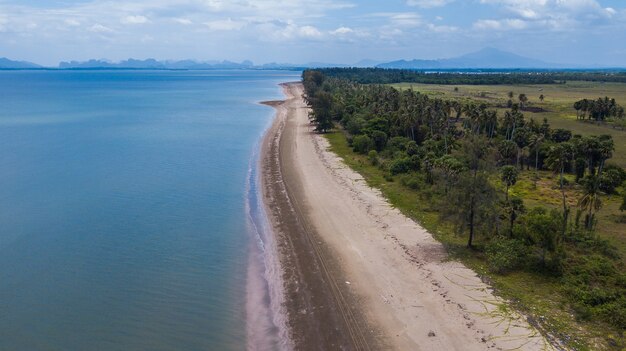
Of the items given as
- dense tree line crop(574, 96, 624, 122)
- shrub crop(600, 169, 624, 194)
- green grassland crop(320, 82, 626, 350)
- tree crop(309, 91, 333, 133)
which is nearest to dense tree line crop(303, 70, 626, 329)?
shrub crop(600, 169, 624, 194)

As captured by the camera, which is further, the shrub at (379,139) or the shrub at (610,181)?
the shrub at (379,139)

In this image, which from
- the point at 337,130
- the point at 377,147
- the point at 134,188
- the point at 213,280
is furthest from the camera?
the point at 337,130

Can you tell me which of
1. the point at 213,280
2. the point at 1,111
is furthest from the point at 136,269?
the point at 1,111

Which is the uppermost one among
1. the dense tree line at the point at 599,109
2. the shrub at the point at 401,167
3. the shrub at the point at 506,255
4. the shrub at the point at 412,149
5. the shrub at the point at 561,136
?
the dense tree line at the point at 599,109

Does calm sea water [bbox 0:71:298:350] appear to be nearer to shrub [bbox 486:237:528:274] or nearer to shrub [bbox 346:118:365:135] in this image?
shrub [bbox 486:237:528:274]

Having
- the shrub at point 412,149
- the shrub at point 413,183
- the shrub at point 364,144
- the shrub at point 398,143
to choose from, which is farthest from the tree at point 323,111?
the shrub at point 413,183

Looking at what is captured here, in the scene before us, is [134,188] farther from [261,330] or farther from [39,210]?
[261,330]

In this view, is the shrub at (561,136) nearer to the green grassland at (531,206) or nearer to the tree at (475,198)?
the green grassland at (531,206)

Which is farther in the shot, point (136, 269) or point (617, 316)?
point (136, 269)
